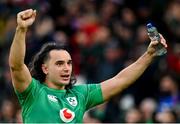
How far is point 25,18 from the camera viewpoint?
271 inches

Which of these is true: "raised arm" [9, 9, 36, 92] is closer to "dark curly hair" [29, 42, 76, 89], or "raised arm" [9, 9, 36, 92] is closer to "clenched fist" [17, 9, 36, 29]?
"clenched fist" [17, 9, 36, 29]

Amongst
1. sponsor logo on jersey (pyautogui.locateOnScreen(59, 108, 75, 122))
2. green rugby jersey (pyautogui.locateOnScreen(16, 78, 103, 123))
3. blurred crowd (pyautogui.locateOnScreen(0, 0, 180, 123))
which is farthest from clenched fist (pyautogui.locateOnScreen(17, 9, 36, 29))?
blurred crowd (pyautogui.locateOnScreen(0, 0, 180, 123))

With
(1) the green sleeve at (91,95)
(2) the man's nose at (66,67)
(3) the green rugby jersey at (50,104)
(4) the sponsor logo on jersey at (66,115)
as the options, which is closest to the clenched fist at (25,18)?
(3) the green rugby jersey at (50,104)

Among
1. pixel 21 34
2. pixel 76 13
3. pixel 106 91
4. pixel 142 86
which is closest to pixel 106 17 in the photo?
pixel 76 13

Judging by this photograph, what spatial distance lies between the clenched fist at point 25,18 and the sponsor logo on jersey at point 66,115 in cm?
107

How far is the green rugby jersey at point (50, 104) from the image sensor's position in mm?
7387

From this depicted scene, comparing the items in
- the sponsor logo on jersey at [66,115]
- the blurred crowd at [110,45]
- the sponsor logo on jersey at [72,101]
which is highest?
the sponsor logo on jersey at [72,101]

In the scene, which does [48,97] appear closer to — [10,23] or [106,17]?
[106,17]

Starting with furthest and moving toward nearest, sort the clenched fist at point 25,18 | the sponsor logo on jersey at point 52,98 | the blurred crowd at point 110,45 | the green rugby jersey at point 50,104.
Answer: the blurred crowd at point 110,45
the sponsor logo on jersey at point 52,98
the green rugby jersey at point 50,104
the clenched fist at point 25,18

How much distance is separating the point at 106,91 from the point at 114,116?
14.8 feet

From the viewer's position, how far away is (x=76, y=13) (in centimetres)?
1501

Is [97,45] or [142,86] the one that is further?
[97,45]

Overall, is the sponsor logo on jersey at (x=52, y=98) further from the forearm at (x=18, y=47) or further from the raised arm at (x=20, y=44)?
the forearm at (x=18, y=47)

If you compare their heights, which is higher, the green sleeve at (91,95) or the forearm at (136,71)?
the forearm at (136,71)
